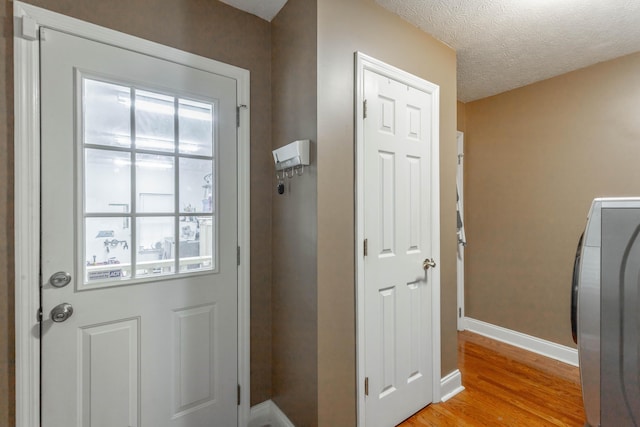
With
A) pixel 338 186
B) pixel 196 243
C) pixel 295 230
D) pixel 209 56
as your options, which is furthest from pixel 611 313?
pixel 209 56

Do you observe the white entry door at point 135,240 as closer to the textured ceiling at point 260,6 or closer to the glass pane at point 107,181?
the glass pane at point 107,181

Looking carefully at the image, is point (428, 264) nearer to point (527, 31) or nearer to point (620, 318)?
point (620, 318)

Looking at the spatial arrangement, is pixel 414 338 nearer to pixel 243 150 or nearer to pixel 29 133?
pixel 243 150

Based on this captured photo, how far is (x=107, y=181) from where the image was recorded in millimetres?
1318

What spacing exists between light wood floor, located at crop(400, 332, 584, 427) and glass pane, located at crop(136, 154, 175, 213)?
6.40 feet

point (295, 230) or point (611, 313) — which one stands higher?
point (295, 230)

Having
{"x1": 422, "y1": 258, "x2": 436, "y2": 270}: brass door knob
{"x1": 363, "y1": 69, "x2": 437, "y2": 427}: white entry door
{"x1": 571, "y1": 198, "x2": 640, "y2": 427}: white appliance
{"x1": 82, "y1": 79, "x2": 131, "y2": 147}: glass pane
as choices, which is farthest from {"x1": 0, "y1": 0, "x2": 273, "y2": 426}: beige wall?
{"x1": 571, "y1": 198, "x2": 640, "y2": 427}: white appliance

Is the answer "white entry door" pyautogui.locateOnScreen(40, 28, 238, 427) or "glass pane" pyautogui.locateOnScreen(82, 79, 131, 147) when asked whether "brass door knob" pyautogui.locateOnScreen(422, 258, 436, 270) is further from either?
"glass pane" pyautogui.locateOnScreen(82, 79, 131, 147)

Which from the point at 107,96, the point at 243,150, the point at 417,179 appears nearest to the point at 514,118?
the point at 417,179

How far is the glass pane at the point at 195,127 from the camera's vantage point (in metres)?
1.52

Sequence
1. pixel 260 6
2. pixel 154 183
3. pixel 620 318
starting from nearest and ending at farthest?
1. pixel 620 318
2. pixel 154 183
3. pixel 260 6

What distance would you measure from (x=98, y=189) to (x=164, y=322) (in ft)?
2.37

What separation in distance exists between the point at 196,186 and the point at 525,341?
126 inches

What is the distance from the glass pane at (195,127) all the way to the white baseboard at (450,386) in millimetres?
2196
